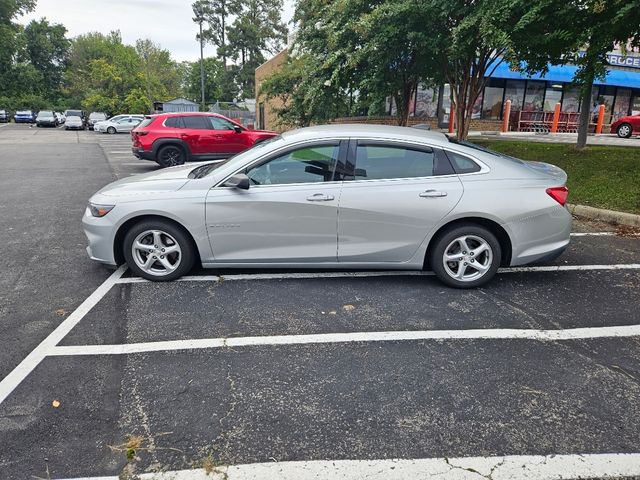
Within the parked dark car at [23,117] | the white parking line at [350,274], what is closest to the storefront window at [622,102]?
the white parking line at [350,274]

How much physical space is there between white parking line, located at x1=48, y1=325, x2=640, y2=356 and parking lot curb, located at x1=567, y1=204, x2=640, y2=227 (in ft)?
12.7

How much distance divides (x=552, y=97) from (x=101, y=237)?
2729 centimetres

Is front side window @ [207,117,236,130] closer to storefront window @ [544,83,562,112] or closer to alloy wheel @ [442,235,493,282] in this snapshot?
alloy wheel @ [442,235,493,282]

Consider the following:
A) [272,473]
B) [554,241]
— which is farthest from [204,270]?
[554,241]

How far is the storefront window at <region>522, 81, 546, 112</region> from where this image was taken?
85.1ft

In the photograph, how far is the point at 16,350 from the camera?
3.64 m

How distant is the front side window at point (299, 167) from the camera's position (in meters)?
4.82

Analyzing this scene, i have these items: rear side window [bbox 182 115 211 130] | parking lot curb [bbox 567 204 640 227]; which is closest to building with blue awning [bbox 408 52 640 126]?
rear side window [bbox 182 115 211 130]

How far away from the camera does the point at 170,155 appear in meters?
13.5

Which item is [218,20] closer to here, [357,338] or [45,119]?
[45,119]

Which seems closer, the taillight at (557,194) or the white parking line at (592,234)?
the taillight at (557,194)

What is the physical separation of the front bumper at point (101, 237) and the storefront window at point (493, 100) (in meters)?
24.2

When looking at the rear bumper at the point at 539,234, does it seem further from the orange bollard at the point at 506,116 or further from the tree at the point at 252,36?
the tree at the point at 252,36

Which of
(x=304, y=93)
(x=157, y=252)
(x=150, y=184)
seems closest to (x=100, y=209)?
(x=150, y=184)
